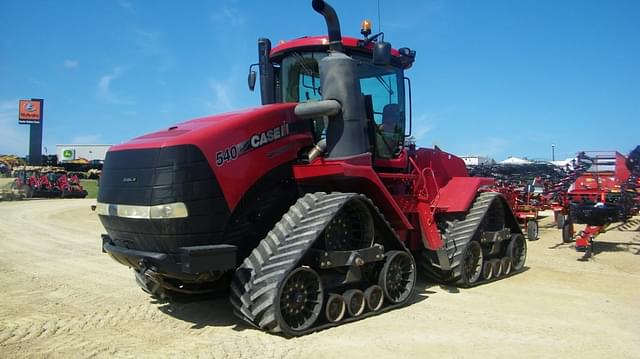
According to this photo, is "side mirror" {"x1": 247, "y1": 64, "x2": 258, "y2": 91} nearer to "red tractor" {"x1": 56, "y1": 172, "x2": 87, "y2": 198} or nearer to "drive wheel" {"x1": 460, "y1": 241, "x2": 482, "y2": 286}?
"drive wheel" {"x1": 460, "y1": 241, "x2": 482, "y2": 286}

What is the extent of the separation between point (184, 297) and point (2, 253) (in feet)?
22.2

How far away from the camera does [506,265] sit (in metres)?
9.30

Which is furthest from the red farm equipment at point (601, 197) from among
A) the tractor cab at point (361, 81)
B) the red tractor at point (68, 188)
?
the red tractor at point (68, 188)

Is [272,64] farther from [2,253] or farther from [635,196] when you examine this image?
[635,196]

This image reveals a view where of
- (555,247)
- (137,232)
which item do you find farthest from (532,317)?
(555,247)

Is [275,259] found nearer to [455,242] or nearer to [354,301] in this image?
[354,301]

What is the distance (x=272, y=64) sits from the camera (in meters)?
7.70

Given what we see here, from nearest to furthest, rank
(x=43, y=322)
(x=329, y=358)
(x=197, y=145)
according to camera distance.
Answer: (x=329, y=358), (x=197, y=145), (x=43, y=322)

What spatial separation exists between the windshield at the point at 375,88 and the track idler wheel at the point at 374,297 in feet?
6.51

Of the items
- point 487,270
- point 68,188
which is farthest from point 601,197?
point 68,188

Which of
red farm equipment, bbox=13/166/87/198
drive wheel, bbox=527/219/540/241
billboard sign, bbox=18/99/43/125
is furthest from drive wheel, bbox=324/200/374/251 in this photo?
billboard sign, bbox=18/99/43/125

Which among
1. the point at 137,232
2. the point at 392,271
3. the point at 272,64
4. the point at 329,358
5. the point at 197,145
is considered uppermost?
the point at 272,64

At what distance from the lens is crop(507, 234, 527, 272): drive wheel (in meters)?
9.47

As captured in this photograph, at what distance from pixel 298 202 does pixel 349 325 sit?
1.42 m
